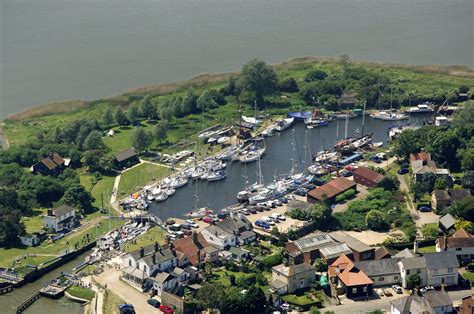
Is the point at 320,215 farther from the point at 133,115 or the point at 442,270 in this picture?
the point at 133,115

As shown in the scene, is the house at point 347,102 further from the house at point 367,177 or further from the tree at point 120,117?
the tree at point 120,117

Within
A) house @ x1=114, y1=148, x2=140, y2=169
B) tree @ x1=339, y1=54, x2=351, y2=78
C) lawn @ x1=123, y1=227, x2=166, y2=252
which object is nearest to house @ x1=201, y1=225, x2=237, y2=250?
lawn @ x1=123, y1=227, x2=166, y2=252

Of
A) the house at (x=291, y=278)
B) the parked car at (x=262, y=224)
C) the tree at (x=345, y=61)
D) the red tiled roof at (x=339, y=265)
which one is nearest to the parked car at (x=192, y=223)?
the parked car at (x=262, y=224)

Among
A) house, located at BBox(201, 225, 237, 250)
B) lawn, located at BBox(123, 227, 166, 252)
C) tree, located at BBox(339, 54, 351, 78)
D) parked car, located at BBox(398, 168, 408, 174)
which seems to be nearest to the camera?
house, located at BBox(201, 225, 237, 250)

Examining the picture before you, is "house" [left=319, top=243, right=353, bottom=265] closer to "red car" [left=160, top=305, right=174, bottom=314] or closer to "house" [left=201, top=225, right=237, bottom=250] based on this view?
"house" [left=201, top=225, right=237, bottom=250]

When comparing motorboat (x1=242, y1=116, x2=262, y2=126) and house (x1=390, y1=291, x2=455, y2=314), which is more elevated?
motorboat (x1=242, y1=116, x2=262, y2=126)

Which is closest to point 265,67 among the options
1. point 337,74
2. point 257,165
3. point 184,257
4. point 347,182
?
point 337,74

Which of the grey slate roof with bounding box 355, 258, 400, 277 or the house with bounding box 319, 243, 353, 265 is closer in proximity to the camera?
the grey slate roof with bounding box 355, 258, 400, 277

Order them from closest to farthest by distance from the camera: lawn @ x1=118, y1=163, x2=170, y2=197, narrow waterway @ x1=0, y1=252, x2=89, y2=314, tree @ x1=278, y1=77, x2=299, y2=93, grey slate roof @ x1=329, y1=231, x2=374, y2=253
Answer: narrow waterway @ x1=0, y1=252, x2=89, y2=314, grey slate roof @ x1=329, y1=231, x2=374, y2=253, lawn @ x1=118, y1=163, x2=170, y2=197, tree @ x1=278, y1=77, x2=299, y2=93

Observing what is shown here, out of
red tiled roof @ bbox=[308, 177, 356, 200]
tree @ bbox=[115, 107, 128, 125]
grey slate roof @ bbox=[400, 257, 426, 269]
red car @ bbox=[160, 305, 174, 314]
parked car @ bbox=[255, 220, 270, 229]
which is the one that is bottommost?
red car @ bbox=[160, 305, 174, 314]
